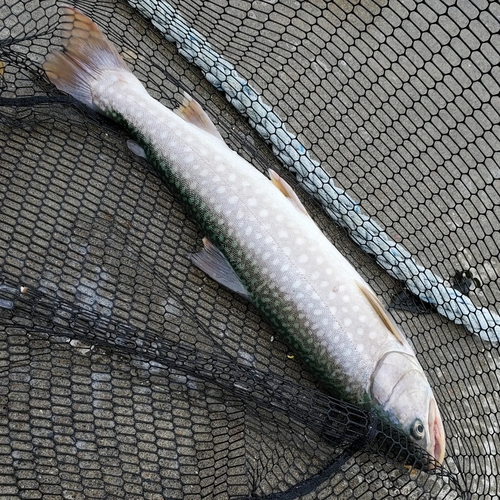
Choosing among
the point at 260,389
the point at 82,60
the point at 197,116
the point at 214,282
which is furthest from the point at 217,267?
the point at 82,60

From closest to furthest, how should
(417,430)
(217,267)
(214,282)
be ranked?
(417,430) < (217,267) < (214,282)

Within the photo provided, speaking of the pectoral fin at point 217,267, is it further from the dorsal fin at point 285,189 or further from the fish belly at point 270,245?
the dorsal fin at point 285,189

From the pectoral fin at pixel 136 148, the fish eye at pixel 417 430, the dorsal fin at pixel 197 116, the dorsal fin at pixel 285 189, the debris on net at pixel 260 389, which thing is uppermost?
the dorsal fin at pixel 285 189

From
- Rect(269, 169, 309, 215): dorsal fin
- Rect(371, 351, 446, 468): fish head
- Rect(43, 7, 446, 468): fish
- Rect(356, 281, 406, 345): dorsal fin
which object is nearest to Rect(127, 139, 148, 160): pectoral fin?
Rect(43, 7, 446, 468): fish

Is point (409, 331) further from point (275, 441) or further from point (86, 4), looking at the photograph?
point (86, 4)

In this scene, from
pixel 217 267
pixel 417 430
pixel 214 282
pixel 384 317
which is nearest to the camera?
pixel 417 430

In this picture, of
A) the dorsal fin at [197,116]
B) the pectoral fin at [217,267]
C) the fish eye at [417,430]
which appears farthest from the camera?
the dorsal fin at [197,116]

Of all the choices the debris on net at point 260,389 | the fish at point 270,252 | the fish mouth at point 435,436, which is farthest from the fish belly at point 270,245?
the fish mouth at point 435,436

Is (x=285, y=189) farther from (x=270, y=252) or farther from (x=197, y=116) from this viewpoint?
(x=197, y=116)
